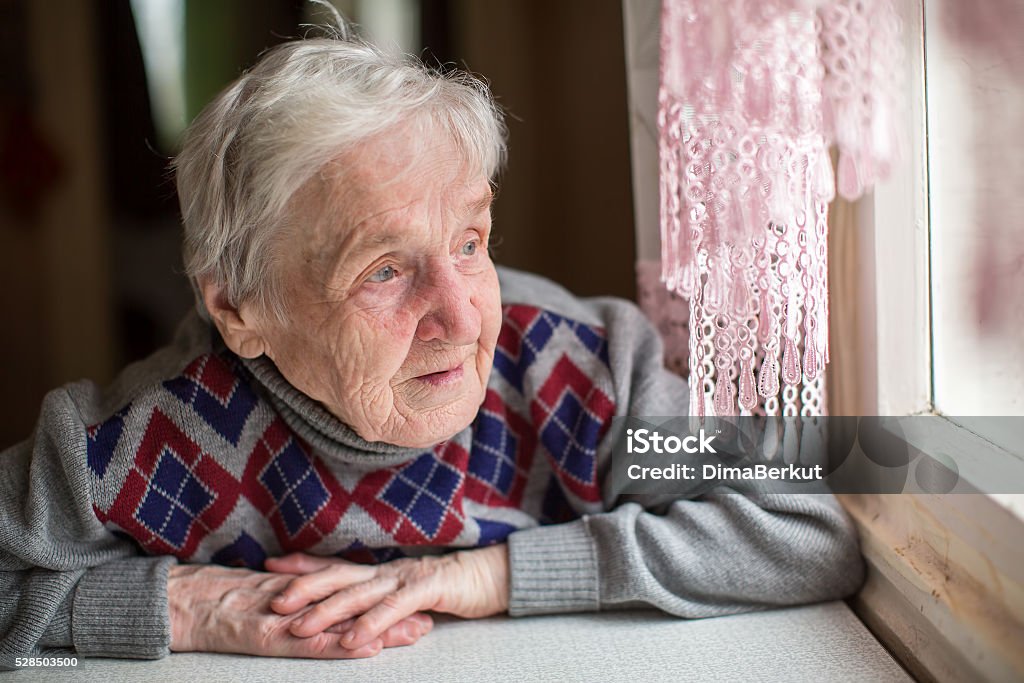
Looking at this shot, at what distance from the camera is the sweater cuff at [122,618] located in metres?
1.20

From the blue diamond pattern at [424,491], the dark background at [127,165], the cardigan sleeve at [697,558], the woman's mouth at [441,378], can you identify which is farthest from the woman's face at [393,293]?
the dark background at [127,165]

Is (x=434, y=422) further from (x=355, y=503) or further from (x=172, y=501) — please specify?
(x=172, y=501)

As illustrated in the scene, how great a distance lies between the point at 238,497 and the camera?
4.33 ft

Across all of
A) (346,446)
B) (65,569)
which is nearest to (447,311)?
(346,446)

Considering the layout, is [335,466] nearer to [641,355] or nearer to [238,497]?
[238,497]

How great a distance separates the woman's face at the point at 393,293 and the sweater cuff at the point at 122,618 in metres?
0.32

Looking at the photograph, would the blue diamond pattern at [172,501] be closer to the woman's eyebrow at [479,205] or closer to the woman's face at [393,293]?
the woman's face at [393,293]

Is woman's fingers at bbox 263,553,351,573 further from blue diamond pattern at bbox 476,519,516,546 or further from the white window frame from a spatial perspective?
the white window frame

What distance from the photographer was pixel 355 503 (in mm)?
1318

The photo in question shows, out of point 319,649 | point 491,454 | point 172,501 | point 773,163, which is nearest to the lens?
point 773,163

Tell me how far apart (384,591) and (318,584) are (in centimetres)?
8

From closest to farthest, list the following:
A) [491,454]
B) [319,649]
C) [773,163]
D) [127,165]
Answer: [773,163], [319,649], [491,454], [127,165]

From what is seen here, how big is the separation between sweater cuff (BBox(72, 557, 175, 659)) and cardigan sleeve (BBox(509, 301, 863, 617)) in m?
0.44

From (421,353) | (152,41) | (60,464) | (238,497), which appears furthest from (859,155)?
(152,41)
